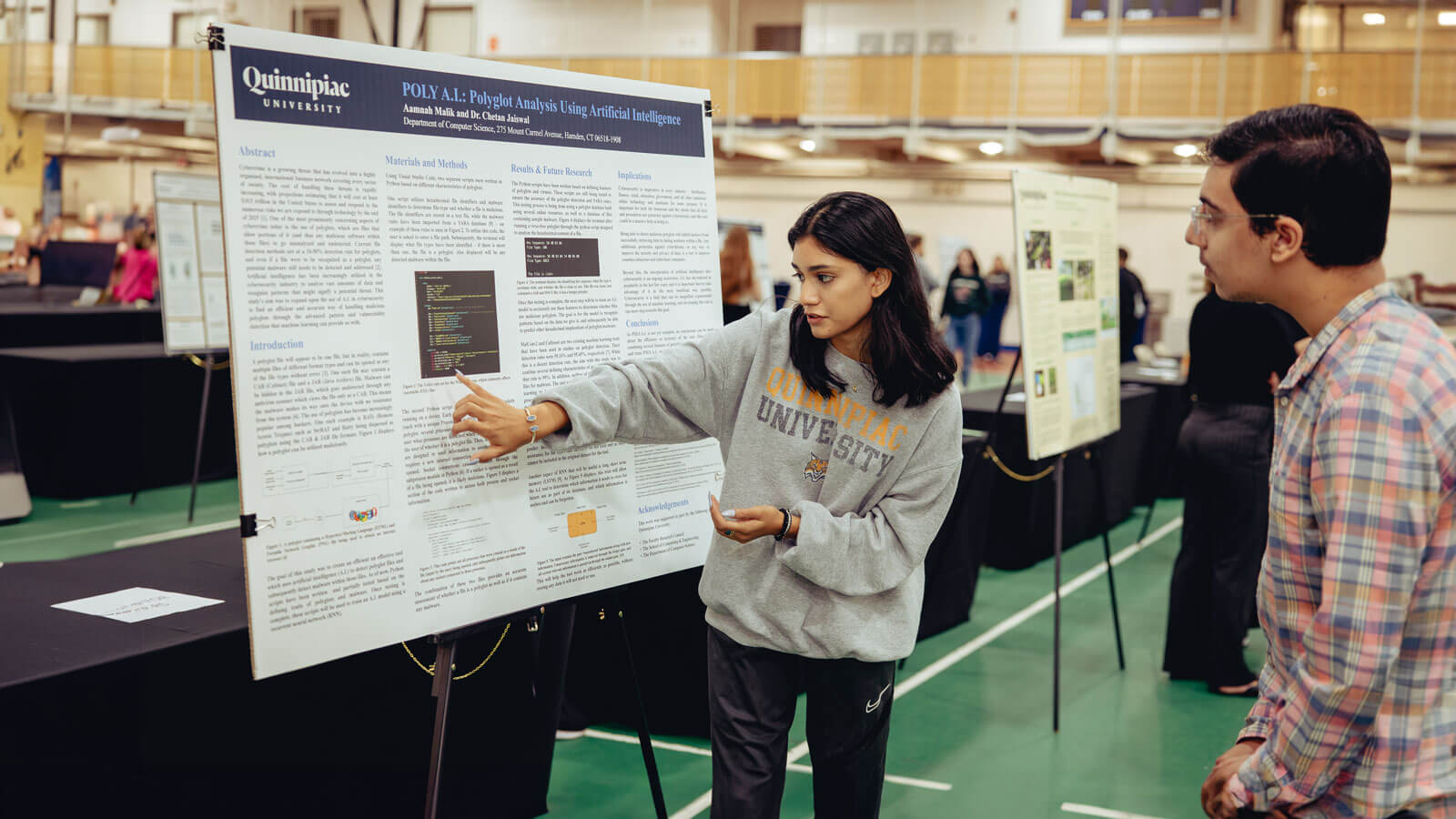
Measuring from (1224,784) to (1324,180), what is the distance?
0.70 meters

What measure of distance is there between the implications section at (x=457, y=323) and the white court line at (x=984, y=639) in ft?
4.76

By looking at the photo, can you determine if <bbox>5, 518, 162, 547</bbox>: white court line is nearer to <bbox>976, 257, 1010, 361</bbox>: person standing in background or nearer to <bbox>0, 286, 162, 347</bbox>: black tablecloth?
<bbox>0, 286, 162, 347</bbox>: black tablecloth

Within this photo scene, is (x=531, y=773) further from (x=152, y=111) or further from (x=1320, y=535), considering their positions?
(x=152, y=111)


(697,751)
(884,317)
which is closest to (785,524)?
(884,317)

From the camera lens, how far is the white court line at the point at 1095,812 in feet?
11.1

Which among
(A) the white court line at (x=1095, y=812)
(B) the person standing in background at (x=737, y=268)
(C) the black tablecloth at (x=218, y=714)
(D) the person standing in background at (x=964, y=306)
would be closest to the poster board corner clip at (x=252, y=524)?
(C) the black tablecloth at (x=218, y=714)

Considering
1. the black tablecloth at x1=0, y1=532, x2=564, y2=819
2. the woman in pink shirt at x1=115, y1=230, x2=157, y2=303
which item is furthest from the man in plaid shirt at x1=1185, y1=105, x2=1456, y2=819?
the woman in pink shirt at x1=115, y1=230, x2=157, y2=303

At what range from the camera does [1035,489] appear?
635 centimetres

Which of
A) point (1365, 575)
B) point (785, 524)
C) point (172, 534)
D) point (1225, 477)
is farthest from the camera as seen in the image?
point (172, 534)

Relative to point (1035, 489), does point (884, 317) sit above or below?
above

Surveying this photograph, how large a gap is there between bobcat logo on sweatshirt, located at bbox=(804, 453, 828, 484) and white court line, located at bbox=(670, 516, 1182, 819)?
1.24 m

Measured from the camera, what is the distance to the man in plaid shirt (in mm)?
1219

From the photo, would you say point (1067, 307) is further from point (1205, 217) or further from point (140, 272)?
point (140, 272)

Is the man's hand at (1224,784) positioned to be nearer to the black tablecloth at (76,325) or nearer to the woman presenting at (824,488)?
the woman presenting at (824,488)
